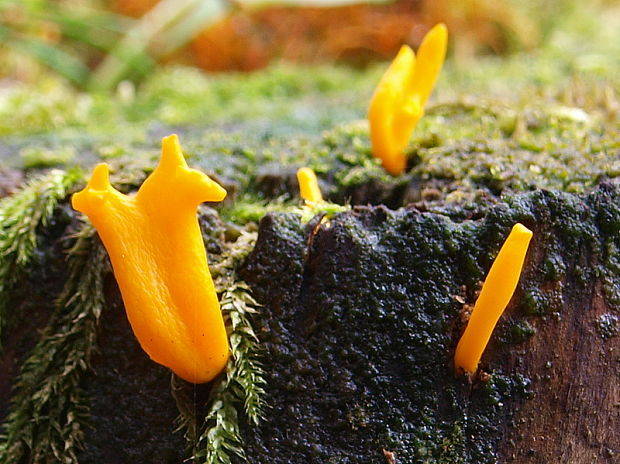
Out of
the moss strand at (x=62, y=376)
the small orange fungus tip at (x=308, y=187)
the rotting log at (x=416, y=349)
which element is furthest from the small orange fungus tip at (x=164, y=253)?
the small orange fungus tip at (x=308, y=187)

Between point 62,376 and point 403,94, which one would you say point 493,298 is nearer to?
point 403,94

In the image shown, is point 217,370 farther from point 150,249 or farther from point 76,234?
point 76,234

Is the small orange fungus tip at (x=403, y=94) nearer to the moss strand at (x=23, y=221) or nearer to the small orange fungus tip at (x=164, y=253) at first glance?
the small orange fungus tip at (x=164, y=253)

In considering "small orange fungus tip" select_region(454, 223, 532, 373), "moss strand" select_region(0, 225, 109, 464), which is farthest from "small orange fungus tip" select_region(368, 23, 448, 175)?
"moss strand" select_region(0, 225, 109, 464)

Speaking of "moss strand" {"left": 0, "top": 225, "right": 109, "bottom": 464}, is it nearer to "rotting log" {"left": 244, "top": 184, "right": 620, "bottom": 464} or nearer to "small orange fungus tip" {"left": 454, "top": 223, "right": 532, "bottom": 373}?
"rotting log" {"left": 244, "top": 184, "right": 620, "bottom": 464}

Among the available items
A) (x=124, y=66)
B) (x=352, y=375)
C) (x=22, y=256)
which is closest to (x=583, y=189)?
(x=352, y=375)

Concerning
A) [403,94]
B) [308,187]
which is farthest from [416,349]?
[403,94]
